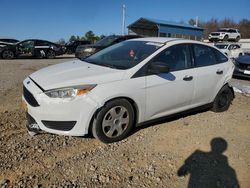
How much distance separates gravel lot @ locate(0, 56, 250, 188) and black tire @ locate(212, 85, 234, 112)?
721 mm

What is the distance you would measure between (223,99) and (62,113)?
372cm

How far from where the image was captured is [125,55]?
4848mm

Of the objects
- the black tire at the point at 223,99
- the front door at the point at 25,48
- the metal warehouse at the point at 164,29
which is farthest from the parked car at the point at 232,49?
the metal warehouse at the point at 164,29

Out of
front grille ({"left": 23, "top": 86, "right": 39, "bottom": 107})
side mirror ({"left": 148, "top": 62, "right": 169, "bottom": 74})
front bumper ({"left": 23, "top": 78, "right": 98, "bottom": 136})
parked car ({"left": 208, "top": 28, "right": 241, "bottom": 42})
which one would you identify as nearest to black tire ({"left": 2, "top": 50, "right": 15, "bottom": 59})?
front grille ({"left": 23, "top": 86, "right": 39, "bottom": 107})

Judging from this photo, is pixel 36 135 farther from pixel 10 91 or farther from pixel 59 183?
pixel 10 91

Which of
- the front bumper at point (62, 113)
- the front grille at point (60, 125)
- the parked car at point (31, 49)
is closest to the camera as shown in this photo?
the front bumper at point (62, 113)

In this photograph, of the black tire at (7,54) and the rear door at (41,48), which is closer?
the black tire at (7,54)

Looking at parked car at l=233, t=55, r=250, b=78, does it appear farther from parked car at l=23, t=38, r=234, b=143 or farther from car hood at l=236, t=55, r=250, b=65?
parked car at l=23, t=38, r=234, b=143

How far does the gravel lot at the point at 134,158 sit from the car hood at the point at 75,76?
0.91 metres

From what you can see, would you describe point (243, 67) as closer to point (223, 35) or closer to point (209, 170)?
point (209, 170)

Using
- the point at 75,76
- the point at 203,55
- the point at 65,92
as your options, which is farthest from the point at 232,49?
the point at 65,92

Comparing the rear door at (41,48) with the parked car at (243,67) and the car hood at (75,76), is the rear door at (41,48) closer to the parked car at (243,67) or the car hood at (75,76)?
the parked car at (243,67)

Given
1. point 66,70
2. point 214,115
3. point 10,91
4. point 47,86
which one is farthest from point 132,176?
point 10,91

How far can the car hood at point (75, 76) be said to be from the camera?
3865mm
